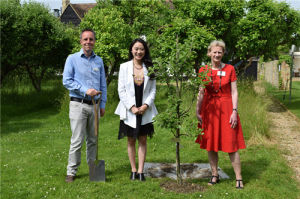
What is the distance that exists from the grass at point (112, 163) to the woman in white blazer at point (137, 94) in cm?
Result: 29

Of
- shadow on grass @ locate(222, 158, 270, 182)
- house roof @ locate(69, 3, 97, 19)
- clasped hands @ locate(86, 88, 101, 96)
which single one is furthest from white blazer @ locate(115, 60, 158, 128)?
house roof @ locate(69, 3, 97, 19)

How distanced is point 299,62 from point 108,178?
1677 inches

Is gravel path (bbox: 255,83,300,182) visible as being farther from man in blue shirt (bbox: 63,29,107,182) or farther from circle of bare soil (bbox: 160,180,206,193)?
man in blue shirt (bbox: 63,29,107,182)

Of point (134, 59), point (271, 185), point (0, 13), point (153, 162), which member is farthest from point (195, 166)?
point (0, 13)

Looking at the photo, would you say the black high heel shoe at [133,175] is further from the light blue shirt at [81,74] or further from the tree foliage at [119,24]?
the tree foliage at [119,24]

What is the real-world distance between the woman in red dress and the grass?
41cm

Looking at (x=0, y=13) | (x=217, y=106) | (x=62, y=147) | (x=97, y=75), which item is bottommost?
(x=62, y=147)

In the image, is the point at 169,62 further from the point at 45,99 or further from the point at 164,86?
the point at 45,99

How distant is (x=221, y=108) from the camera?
4.63m

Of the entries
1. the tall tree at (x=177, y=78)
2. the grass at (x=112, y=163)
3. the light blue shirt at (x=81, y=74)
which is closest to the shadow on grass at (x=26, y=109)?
the grass at (x=112, y=163)

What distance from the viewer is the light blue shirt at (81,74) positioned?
15.4ft

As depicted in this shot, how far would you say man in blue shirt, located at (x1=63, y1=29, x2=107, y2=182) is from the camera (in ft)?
15.6

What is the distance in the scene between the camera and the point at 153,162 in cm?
621

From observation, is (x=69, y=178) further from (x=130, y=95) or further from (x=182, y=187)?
(x=182, y=187)
